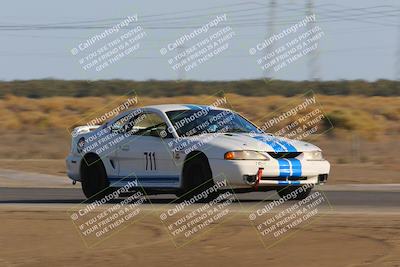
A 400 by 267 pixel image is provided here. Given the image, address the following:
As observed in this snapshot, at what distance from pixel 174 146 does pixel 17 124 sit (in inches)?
1500

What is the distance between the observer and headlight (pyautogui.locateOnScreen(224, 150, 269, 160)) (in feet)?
49.8

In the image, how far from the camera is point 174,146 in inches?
621

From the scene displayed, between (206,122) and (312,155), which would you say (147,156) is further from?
(312,155)

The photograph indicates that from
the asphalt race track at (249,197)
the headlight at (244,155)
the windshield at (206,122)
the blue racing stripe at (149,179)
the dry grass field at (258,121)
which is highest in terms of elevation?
the windshield at (206,122)

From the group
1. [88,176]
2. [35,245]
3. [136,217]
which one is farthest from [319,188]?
[35,245]

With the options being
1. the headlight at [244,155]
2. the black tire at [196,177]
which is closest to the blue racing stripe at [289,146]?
the headlight at [244,155]

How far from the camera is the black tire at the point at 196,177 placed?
15.4m

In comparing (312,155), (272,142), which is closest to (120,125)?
(272,142)

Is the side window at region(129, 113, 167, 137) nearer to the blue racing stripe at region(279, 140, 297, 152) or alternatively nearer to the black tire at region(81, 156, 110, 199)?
the black tire at region(81, 156, 110, 199)

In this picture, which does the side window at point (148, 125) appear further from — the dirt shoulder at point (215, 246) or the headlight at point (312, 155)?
the dirt shoulder at point (215, 246)

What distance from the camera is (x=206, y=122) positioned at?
53.0 ft

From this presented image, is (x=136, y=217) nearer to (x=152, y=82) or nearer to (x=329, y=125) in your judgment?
(x=329, y=125)

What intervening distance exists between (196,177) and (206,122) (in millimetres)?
1009

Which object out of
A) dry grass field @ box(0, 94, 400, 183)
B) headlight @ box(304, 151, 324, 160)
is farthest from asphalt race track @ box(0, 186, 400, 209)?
dry grass field @ box(0, 94, 400, 183)
